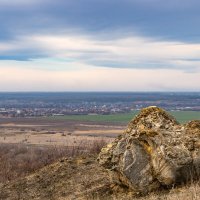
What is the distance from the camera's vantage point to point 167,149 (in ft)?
44.0

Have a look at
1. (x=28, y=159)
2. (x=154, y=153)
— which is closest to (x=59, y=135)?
(x=28, y=159)

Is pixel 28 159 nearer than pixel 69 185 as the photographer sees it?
No

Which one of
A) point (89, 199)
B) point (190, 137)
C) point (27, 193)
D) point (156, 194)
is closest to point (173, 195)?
point (156, 194)

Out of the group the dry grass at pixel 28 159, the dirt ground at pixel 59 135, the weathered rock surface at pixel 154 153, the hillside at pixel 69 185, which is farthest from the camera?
the dirt ground at pixel 59 135

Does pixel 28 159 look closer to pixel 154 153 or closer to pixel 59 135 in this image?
pixel 154 153

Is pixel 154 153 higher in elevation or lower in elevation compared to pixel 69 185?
higher

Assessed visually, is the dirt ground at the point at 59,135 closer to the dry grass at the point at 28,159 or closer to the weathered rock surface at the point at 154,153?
the dry grass at the point at 28,159

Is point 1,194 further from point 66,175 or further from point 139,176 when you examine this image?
point 139,176

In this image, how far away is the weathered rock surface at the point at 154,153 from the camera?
13.3 metres

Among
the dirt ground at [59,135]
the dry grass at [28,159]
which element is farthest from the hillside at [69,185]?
the dirt ground at [59,135]

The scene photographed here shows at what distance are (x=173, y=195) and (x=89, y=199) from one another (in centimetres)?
312

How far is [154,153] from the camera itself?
44.7 ft

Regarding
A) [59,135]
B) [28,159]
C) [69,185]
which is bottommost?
[59,135]

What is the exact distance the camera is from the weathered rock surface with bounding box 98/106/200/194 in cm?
1332
